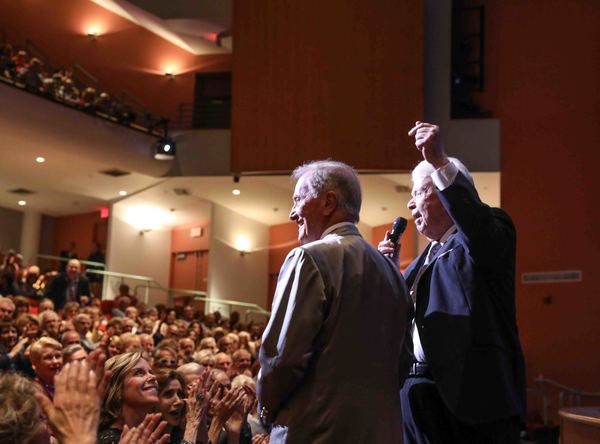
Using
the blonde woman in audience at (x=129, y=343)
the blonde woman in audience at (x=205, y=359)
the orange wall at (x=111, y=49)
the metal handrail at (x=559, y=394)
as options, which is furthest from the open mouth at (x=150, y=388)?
the orange wall at (x=111, y=49)

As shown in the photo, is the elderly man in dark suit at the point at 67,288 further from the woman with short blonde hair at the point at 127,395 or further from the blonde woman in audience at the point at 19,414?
the blonde woman in audience at the point at 19,414

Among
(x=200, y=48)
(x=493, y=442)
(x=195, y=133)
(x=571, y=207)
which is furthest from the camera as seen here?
(x=200, y=48)

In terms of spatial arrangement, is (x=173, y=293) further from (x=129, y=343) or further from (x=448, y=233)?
(x=448, y=233)

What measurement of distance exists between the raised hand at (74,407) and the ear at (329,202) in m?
0.91

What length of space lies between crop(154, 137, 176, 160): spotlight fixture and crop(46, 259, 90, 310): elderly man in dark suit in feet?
9.95

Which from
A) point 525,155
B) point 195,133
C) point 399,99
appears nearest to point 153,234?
point 195,133

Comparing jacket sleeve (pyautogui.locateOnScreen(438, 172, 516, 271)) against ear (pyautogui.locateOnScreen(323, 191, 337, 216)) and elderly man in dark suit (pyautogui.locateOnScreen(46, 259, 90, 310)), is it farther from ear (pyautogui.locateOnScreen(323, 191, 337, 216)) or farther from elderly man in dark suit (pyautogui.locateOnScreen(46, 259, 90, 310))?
elderly man in dark suit (pyautogui.locateOnScreen(46, 259, 90, 310))

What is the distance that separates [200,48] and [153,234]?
3.59m

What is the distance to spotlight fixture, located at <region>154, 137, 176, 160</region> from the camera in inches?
484

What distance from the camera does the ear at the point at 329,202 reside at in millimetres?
2242

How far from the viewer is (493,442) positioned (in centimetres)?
213

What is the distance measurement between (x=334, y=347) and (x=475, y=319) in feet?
1.30

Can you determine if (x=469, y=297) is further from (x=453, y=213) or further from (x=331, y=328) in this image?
(x=331, y=328)

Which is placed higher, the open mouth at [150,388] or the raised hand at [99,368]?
the raised hand at [99,368]
